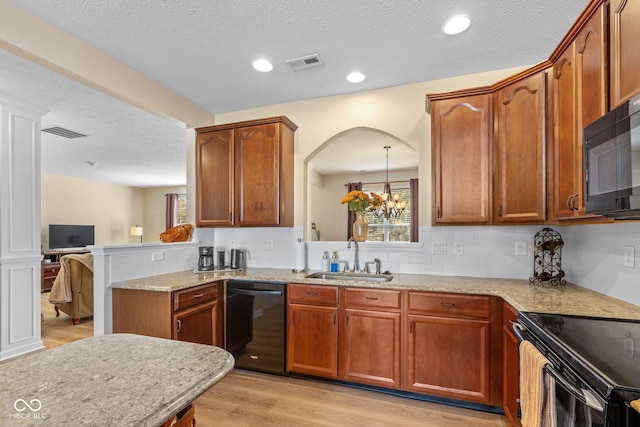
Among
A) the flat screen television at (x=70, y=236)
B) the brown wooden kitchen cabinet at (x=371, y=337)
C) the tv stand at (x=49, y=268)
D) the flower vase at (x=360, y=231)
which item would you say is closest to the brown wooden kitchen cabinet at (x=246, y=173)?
the flower vase at (x=360, y=231)

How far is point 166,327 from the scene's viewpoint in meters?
2.42

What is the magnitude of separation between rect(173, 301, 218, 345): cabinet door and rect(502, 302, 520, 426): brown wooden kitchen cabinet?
2249 mm

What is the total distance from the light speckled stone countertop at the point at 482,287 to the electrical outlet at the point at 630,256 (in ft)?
0.72

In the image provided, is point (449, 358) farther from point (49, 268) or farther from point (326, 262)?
point (49, 268)

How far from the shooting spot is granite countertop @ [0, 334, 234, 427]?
2.37 feet

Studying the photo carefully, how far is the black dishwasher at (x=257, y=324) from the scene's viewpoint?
2742 millimetres

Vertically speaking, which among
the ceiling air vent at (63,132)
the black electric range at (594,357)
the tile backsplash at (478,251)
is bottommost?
the black electric range at (594,357)

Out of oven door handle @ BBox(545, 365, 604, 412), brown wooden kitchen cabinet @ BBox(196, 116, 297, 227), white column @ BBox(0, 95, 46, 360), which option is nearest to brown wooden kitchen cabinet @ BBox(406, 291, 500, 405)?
oven door handle @ BBox(545, 365, 604, 412)

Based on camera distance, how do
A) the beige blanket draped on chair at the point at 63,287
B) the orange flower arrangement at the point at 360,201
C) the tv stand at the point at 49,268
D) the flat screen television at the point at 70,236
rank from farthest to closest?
1. the flat screen television at the point at 70,236
2. the tv stand at the point at 49,268
3. the beige blanket draped on chair at the point at 63,287
4. the orange flower arrangement at the point at 360,201

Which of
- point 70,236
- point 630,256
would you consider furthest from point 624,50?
point 70,236

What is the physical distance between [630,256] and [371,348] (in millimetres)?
1702

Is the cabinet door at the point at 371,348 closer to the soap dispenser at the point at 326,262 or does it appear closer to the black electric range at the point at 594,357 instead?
the soap dispenser at the point at 326,262

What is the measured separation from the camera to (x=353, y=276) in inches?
116

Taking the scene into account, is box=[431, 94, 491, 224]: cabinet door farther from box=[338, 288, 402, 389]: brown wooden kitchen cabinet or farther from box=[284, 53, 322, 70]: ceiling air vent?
box=[284, 53, 322, 70]: ceiling air vent
